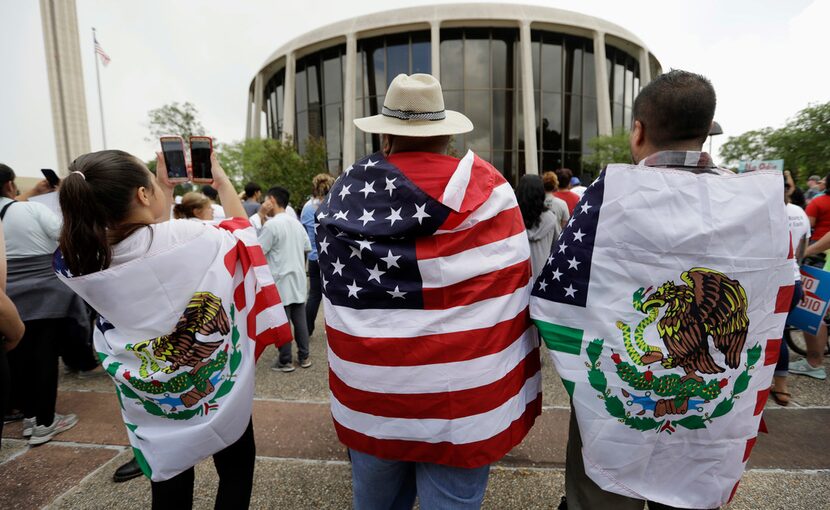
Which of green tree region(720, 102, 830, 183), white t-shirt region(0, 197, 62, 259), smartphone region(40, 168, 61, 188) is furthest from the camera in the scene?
green tree region(720, 102, 830, 183)

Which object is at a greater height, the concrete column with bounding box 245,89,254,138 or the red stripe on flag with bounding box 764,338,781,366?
the concrete column with bounding box 245,89,254,138

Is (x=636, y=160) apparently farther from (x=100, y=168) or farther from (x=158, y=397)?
(x=158, y=397)

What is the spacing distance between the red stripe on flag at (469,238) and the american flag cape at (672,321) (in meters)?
0.24

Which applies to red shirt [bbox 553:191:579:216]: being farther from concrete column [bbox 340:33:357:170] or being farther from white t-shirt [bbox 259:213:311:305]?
concrete column [bbox 340:33:357:170]

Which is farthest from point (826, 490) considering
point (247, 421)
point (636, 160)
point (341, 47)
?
point (341, 47)

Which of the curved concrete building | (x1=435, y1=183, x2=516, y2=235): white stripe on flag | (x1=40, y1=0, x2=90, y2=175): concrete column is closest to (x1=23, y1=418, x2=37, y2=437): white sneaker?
(x1=435, y1=183, x2=516, y2=235): white stripe on flag

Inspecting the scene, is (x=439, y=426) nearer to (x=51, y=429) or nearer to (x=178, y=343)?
(x=178, y=343)

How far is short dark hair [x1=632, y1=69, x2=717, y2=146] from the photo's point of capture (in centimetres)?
146

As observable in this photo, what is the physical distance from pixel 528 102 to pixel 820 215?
2190cm

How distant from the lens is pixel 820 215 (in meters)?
4.60

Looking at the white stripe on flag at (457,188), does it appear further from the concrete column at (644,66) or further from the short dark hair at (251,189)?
the concrete column at (644,66)

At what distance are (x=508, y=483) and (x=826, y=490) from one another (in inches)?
77.0

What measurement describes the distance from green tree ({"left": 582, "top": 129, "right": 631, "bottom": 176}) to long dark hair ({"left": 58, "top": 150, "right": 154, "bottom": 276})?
23127 mm

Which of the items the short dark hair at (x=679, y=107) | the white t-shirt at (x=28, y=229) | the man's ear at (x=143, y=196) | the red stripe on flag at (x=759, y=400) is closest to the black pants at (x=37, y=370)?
the white t-shirt at (x=28, y=229)
